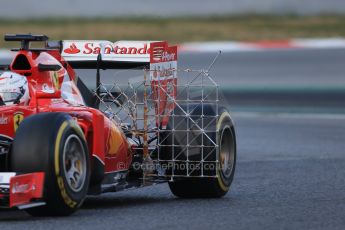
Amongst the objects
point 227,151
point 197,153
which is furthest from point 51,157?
point 227,151

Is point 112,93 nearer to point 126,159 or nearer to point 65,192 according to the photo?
point 126,159

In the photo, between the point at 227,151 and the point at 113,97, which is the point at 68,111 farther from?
the point at 227,151

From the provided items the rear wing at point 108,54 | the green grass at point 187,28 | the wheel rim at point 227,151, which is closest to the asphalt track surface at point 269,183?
the wheel rim at point 227,151

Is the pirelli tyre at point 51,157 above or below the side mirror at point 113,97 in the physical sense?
below

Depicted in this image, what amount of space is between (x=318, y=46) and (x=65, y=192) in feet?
50.4

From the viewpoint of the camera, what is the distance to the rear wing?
974cm

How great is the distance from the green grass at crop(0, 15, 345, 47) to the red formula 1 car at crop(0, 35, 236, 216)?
16395mm

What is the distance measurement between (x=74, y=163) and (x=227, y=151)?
78.0 inches

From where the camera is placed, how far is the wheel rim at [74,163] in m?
7.72

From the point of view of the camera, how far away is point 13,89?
27.1 ft

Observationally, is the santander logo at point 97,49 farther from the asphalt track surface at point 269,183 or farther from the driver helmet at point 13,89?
the driver helmet at point 13,89

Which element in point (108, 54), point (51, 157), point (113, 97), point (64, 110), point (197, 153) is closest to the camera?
point (51, 157)

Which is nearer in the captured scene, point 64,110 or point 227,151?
point 64,110

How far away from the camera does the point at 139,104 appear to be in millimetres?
9141
